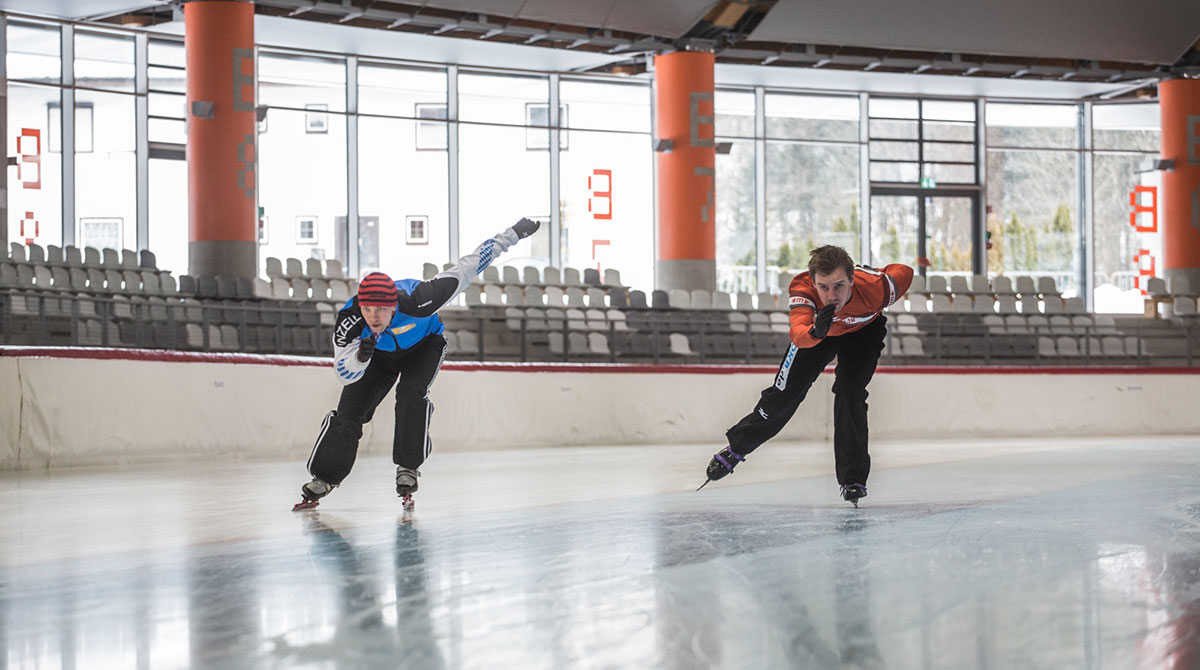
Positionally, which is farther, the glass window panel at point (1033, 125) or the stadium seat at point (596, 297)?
the glass window panel at point (1033, 125)

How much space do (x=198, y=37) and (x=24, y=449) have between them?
10931 millimetres

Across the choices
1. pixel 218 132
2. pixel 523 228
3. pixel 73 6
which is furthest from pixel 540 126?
pixel 523 228

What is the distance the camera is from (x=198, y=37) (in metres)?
18.7

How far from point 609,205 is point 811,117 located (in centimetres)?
510

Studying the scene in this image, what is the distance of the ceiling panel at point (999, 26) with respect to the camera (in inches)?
881

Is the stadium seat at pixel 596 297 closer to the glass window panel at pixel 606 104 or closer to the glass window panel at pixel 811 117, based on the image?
the glass window panel at pixel 606 104

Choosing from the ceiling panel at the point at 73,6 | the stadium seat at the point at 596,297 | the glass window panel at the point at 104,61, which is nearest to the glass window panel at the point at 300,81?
the glass window panel at the point at 104,61

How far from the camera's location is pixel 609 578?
12.2 feet

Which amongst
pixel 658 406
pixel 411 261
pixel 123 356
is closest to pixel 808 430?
pixel 658 406

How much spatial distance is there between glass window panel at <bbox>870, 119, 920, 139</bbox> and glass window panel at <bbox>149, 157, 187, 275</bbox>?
14342 mm

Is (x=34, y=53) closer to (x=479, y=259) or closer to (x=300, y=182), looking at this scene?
(x=300, y=182)

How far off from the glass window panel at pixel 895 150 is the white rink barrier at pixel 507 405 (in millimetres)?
10746

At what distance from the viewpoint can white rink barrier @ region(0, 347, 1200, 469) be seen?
31.7 feet

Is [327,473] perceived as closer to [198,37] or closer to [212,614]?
[212,614]
